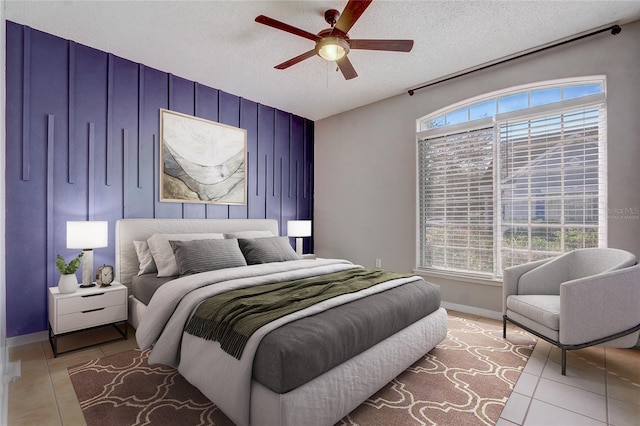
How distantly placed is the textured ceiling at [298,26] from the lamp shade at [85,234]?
179cm

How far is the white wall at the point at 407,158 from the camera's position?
9.07 feet

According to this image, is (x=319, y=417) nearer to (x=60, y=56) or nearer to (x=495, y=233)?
(x=495, y=233)

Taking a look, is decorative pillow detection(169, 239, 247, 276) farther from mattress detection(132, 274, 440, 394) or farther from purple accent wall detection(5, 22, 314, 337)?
mattress detection(132, 274, 440, 394)

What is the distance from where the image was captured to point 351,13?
85.2 inches

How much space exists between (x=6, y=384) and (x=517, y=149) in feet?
15.8

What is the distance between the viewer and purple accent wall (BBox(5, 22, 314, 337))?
109 inches

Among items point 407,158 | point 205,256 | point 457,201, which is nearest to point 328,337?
point 205,256

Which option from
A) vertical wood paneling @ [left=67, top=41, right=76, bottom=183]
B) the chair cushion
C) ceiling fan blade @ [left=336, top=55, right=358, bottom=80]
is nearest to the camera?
the chair cushion

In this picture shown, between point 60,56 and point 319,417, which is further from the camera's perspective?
point 60,56

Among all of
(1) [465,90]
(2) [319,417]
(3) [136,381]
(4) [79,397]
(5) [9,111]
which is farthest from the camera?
(1) [465,90]

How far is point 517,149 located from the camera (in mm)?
3445

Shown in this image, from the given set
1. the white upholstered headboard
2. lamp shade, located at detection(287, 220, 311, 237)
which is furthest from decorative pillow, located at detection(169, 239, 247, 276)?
lamp shade, located at detection(287, 220, 311, 237)

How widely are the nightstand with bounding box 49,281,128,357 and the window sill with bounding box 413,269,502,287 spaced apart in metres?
3.36

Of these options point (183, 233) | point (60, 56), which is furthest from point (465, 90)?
point (60, 56)
